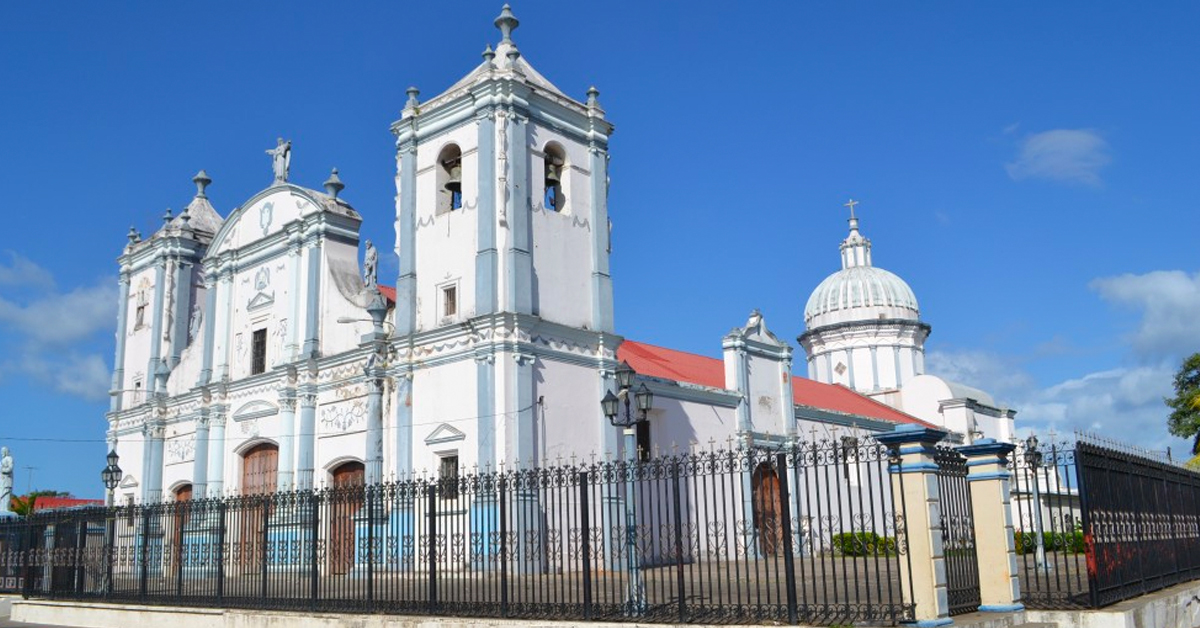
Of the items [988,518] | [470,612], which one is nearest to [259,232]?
[470,612]

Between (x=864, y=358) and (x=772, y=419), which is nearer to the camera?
(x=772, y=419)

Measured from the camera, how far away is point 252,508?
17.4 meters

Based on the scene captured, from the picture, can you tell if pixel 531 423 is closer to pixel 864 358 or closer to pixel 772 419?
pixel 772 419

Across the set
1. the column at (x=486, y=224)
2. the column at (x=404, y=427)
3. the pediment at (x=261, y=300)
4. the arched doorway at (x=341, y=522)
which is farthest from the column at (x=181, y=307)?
the arched doorway at (x=341, y=522)

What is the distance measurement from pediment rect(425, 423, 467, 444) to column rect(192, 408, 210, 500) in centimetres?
904

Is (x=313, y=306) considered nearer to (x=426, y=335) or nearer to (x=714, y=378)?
(x=426, y=335)

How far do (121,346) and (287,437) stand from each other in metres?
11.3

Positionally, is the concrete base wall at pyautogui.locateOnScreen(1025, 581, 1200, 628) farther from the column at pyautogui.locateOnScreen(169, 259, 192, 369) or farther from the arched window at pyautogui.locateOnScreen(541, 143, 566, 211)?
the column at pyautogui.locateOnScreen(169, 259, 192, 369)

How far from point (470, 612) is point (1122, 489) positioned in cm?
831

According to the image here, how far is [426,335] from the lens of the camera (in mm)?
24375

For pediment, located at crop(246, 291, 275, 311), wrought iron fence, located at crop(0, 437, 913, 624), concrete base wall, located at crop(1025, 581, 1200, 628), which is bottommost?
concrete base wall, located at crop(1025, 581, 1200, 628)

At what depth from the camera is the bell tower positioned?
23.1 m

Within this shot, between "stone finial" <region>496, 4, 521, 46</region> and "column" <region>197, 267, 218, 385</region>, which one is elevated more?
"stone finial" <region>496, 4, 521, 46</region>

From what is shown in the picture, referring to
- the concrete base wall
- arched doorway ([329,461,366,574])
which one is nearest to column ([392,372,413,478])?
arched doorway ([329,461,366,574])
